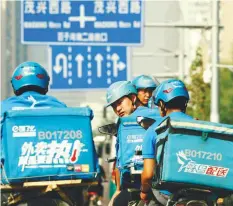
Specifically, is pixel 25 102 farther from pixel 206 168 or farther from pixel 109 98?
pixel 206 168

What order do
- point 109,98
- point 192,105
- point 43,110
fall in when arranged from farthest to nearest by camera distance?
point 192,105 < point 109,98 < point 43,110

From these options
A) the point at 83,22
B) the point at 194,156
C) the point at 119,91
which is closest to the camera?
the point at 194,156

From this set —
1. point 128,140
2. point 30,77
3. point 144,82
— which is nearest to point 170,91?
point 128,140

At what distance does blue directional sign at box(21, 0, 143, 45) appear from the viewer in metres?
23.4

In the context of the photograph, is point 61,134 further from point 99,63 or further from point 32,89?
point 99,63

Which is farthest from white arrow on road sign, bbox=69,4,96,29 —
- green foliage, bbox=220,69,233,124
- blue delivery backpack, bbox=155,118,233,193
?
green foliage, bbox=220,69,233,124

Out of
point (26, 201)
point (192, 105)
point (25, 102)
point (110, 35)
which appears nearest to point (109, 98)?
point (25, 102)

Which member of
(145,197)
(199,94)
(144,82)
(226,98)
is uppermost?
(144,82)

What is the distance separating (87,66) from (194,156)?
59.1 feet

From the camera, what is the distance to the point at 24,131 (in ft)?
23.9

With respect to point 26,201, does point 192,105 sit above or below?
below

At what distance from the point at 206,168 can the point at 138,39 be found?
17110 mm

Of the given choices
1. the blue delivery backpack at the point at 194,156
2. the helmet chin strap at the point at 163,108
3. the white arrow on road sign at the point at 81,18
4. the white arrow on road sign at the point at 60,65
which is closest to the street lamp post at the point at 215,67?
the white arrow on road sign at the point at 81,18

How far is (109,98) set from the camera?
8328mm
